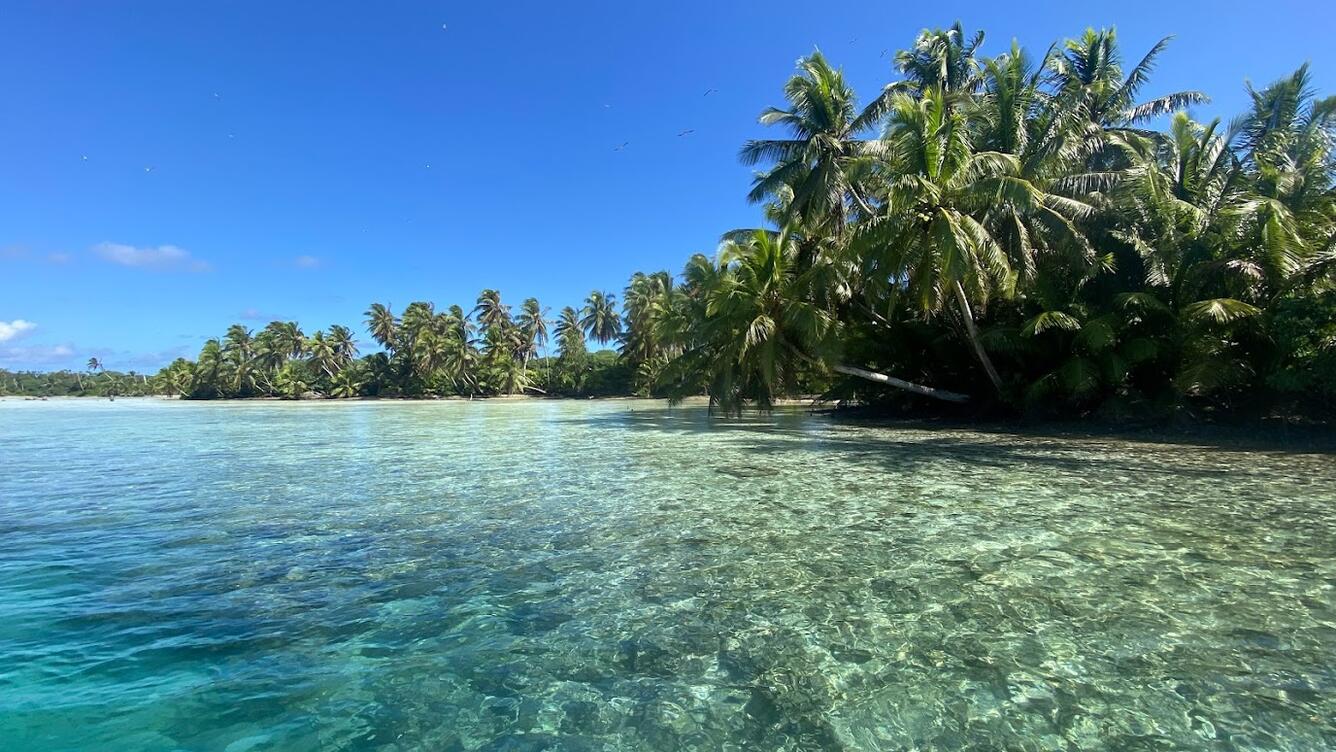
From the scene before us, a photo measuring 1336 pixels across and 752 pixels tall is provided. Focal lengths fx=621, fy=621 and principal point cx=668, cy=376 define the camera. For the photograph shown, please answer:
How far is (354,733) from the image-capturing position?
3074 mm

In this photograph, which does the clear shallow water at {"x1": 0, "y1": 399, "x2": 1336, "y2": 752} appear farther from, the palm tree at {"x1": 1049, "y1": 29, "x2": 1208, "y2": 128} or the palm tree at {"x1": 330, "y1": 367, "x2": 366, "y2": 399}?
the palm tree at {"x1": 330, "y1": 367, "x2": 366, "y2": 399}

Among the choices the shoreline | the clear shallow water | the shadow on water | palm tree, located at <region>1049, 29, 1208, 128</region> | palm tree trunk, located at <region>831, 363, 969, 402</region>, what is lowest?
the clear shallow water

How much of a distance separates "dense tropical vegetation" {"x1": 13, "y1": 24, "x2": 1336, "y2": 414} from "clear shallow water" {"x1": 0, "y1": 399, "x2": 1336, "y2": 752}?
7603 millimetres

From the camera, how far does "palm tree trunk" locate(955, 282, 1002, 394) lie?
17844 mm

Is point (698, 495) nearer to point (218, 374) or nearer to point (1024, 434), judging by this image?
point (1024, 434)

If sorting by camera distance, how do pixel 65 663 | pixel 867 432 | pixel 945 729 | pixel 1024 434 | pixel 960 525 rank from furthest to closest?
1. pixel 867 432
2. pixel 1024 434
3. pixel 960 525
4. pixel 65 663
5. pixel 945 729

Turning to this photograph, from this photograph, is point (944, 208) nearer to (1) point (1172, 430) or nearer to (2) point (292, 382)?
(1) point (1172, 430)

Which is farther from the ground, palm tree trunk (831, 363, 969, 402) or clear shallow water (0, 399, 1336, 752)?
palm tree trunk (831, 363, 969, 402)

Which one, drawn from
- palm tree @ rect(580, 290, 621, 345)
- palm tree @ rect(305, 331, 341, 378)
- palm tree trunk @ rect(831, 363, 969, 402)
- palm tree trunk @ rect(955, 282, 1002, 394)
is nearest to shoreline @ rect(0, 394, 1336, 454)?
palm tree trunk @ rect(831, 363, 969, 402)

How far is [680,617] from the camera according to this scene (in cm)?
454

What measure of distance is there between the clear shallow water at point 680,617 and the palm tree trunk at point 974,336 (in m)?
8.82

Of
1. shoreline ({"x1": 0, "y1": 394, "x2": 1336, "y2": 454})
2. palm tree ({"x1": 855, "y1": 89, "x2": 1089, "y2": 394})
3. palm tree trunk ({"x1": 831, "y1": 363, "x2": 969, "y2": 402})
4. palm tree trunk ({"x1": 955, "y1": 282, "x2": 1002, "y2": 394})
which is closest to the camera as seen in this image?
shoreline ({"x1": 0, "y1": 394, "x2": 1336, "y2": 454})

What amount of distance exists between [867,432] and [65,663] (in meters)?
19.1

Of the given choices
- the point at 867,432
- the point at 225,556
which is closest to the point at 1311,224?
the point at 867,432
